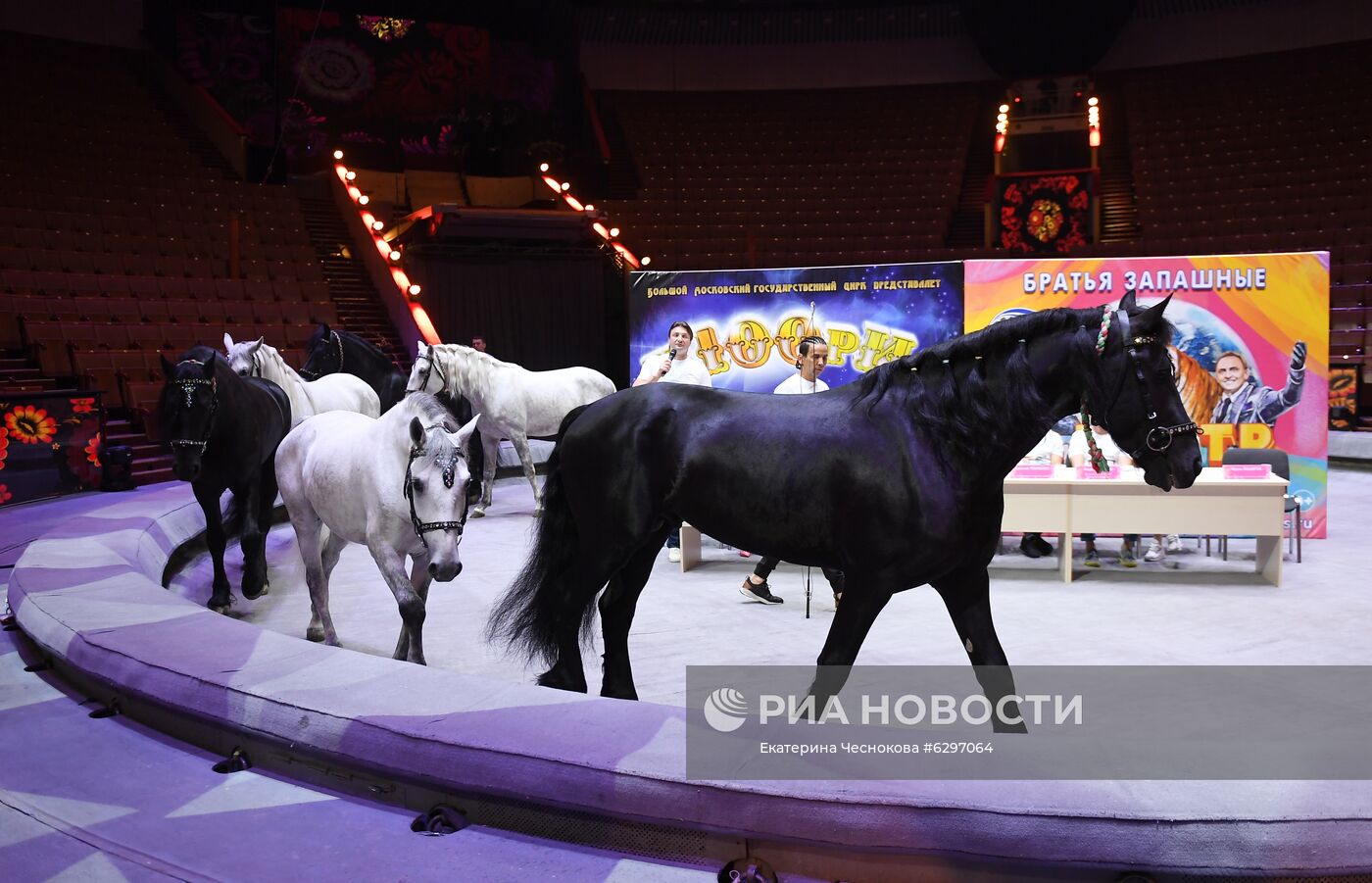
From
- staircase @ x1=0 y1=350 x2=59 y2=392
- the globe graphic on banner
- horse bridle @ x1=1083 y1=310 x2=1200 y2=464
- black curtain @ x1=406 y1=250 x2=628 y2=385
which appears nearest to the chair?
the globe graphic on banner

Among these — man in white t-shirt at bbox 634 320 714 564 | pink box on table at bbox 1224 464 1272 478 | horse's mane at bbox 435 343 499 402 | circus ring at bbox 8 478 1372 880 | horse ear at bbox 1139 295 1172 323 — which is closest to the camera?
circus ring at bbox 8 478 1372 880

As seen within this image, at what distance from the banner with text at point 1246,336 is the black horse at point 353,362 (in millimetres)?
5392

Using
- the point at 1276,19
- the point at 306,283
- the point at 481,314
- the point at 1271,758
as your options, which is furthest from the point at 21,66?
the point at 1276,19

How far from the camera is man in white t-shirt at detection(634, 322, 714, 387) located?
6637 mm

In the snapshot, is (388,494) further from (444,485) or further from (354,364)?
(354,364)

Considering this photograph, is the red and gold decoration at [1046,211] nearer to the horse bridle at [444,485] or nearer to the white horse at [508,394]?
the white horse at [508,394]

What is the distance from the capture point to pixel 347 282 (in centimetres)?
1673

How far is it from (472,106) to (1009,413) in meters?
20.1

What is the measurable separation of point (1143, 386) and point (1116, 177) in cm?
1910

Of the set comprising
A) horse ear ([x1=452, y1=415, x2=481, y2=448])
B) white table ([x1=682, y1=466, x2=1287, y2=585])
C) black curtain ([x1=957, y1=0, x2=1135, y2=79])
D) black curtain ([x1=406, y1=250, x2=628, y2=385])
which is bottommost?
white table ([x1=682, y1=466, x2=1287, y2=585])

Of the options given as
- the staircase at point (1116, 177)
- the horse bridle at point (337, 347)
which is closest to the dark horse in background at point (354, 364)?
the horse bridle at point (337, 347)

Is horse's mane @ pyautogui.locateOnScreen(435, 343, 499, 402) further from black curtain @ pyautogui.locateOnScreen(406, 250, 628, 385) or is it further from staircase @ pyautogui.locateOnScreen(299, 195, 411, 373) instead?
black curtain @ pyautogui.locateOnScreen(406, 250, 628, 385)

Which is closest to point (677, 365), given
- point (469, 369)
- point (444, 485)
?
point (469, 369)

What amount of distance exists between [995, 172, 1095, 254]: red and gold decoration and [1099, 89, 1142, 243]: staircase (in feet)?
1.68
